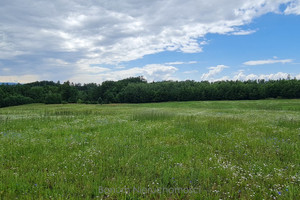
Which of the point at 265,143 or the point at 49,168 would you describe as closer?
the point at 49,168

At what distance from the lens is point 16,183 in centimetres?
437

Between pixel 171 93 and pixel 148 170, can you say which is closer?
pixel 148 170

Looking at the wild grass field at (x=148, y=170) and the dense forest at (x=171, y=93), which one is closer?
the wild grass field at (x=148, y=170)

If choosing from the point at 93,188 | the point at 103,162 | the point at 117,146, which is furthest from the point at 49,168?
the point at 117,146

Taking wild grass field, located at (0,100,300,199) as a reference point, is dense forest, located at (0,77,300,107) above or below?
above

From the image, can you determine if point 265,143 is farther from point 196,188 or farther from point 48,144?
point 48,144

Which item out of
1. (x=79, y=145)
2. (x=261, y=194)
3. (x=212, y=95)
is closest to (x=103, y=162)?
(x=79, y=145)

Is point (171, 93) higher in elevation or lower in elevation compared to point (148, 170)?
higher

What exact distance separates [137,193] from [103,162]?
2011 mm

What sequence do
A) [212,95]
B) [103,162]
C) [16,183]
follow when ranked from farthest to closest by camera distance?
[212,95]
[103,162]
[16,183]

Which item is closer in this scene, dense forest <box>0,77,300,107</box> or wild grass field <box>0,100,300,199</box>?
wild grass field <box>0,100,300,199</box>

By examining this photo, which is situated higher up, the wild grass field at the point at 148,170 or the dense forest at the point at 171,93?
the dense forest at the point at 171,93

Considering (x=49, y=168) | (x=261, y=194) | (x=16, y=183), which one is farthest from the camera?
(x=49, y=168)

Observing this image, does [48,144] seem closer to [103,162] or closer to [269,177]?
[103,162]
